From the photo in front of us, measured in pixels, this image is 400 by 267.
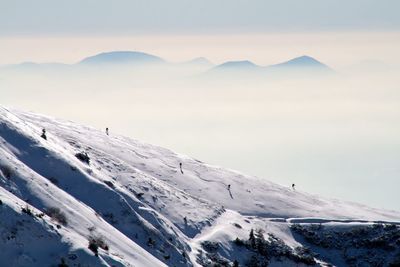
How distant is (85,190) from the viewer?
194 feet

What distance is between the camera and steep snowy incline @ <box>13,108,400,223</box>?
84500 mm

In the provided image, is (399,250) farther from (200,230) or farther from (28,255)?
(28,255)

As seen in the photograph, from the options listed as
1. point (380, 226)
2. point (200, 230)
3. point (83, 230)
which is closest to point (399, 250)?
point (380, 226)

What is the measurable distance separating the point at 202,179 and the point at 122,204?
34.3m

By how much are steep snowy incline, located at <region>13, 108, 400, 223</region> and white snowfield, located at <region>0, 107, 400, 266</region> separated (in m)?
0.24

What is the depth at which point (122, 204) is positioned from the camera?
198 ft

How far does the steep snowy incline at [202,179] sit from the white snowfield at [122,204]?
241 millimetres

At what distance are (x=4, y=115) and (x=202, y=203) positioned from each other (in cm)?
2742

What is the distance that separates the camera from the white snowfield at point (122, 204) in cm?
4384

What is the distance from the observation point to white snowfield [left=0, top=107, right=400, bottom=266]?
43.8m

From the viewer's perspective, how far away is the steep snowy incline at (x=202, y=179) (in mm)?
84500

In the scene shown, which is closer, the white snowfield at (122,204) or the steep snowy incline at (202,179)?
the white snowfield at (122,204)

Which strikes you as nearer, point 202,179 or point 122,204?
point 122,204

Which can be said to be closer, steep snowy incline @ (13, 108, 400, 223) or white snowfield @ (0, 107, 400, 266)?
white snowfield @ (0, 107, 400, 266)
